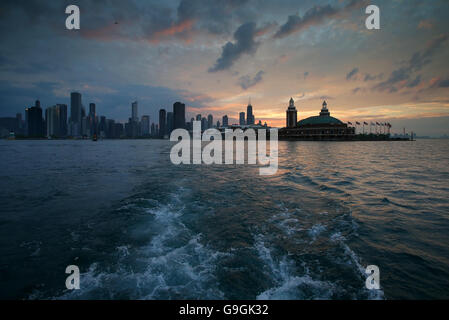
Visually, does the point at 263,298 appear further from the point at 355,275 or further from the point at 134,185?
the point at 134,185

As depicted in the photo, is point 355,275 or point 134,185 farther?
point 134,185

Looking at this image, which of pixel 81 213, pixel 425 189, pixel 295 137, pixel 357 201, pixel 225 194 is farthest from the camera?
pixel 295 137

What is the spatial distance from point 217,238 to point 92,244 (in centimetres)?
470

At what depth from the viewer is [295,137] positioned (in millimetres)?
190875

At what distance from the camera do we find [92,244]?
7363mm

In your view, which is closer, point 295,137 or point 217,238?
point 217,238

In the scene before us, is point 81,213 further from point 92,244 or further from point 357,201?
point 357,201

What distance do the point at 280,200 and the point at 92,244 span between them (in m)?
10.6

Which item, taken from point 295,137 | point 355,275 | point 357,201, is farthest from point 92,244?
point 295,137

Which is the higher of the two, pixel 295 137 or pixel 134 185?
pixel 295 137

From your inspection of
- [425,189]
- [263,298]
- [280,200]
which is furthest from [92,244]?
[425,189]
